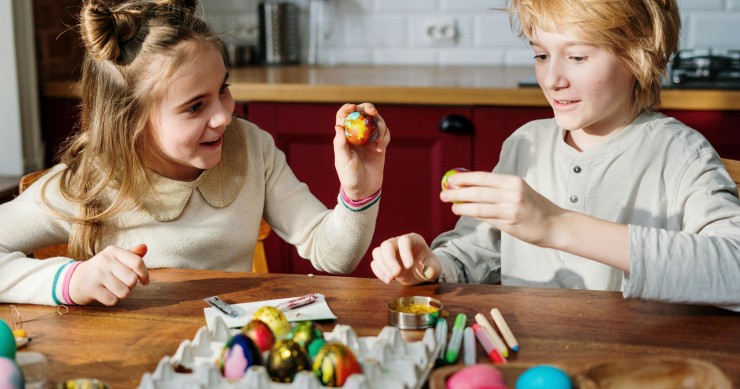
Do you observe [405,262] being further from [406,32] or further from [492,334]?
[406,32]

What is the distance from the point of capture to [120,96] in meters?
1.74

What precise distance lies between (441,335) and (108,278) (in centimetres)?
54

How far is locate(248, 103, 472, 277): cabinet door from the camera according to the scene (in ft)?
8.79

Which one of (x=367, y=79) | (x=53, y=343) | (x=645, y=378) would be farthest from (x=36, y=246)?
(x=367, y=79)

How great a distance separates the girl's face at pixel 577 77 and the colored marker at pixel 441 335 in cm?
56

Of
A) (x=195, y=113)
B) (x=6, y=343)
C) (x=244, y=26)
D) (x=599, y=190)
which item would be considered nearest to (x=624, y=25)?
(x=599, y=190)

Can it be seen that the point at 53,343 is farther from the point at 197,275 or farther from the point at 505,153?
the point at 505,153

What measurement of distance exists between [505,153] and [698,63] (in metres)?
1.12

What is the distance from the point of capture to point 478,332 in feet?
3.99

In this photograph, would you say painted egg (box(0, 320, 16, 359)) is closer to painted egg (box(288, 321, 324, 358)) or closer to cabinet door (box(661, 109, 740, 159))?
painted egg (box(288, 321, 324, 358))

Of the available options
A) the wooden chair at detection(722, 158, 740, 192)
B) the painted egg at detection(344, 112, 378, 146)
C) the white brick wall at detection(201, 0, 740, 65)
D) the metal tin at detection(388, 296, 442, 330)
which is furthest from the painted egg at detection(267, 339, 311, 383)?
the white brick wall at detection(201, 0, 740, 65)

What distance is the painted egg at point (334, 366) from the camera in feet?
3.29

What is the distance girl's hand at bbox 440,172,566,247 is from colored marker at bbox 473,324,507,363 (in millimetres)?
154

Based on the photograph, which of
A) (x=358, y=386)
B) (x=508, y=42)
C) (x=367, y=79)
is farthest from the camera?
(x=508, y=42)
